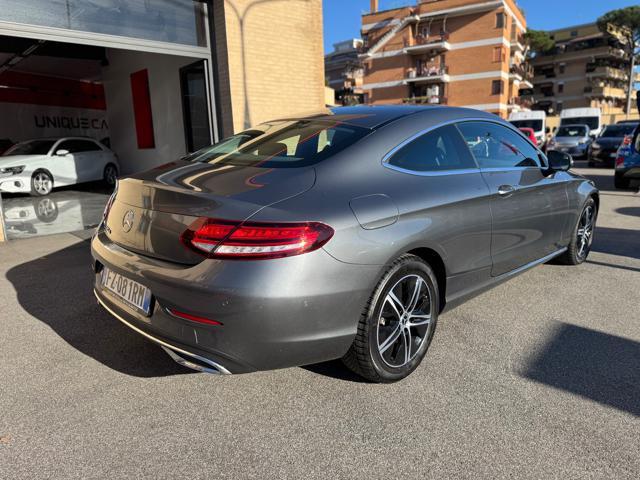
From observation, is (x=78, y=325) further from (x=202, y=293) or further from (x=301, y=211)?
(x=301, y=211)

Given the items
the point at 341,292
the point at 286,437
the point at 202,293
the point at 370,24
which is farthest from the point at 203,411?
the point at 370,24

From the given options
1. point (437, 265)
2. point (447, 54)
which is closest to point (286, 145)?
point (437, 265)

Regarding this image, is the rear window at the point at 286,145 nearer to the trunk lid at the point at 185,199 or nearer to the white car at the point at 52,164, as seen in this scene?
the trunk lid at the point at 185,199

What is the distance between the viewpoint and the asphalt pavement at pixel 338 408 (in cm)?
207

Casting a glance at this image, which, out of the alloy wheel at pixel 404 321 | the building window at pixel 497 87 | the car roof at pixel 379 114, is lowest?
the alloy wheel at pixel 404 321

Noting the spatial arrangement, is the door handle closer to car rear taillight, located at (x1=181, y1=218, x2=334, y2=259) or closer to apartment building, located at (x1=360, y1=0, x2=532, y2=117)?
car rear taillight, located at (x1=181, y1=218, x2=334, y2=259)

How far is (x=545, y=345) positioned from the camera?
10.4 feet

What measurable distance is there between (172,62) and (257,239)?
1087cm

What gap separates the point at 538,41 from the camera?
66.5 m

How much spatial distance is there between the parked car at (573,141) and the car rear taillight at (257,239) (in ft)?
66.3

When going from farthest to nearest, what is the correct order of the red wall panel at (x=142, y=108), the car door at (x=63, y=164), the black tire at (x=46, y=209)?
the red wall panel at (x=142, y=108) → the car door at (x=63, y=164) → the black tire at (x=46, y=209)

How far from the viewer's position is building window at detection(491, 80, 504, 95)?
4634cm

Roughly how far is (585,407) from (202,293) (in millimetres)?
2013

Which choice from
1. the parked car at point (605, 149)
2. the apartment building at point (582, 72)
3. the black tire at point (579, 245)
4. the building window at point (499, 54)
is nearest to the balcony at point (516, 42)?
the building window at point (499, 54)
